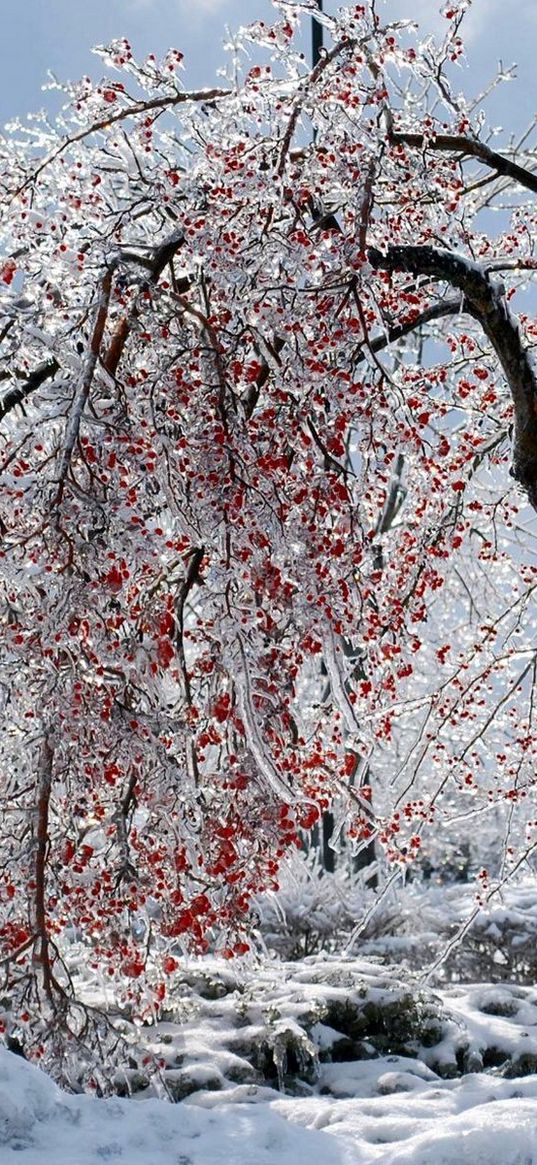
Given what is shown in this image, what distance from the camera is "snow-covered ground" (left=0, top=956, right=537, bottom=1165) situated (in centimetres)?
341

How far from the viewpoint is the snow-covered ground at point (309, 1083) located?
341 centimetres

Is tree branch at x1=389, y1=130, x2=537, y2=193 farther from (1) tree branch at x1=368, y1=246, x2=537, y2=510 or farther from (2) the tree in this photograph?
(1) tree branch at x1=368, y1=246, x2=537, y2=510

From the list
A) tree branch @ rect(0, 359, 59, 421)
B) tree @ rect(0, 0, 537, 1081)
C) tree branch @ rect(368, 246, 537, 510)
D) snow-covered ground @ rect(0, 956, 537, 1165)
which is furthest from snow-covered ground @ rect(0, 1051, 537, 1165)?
tree branch @ rect(368, 246, 537, 510)

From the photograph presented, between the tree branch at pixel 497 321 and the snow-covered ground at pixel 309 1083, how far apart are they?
2.86 metres

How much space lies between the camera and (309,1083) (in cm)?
641

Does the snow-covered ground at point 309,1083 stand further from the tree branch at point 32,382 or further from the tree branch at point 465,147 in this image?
the tree branch at point 465,147

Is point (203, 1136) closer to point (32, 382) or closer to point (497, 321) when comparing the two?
point (32, 382)

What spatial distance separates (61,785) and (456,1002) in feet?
16.2

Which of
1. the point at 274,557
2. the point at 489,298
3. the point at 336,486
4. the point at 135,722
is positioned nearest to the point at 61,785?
the point at 135,722

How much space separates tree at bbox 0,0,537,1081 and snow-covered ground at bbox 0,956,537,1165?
0.58 m

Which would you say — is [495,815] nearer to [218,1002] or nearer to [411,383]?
[218,1002]

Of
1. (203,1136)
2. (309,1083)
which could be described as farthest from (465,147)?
(309,1083)

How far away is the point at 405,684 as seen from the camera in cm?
1664

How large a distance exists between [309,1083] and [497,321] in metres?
4.58
